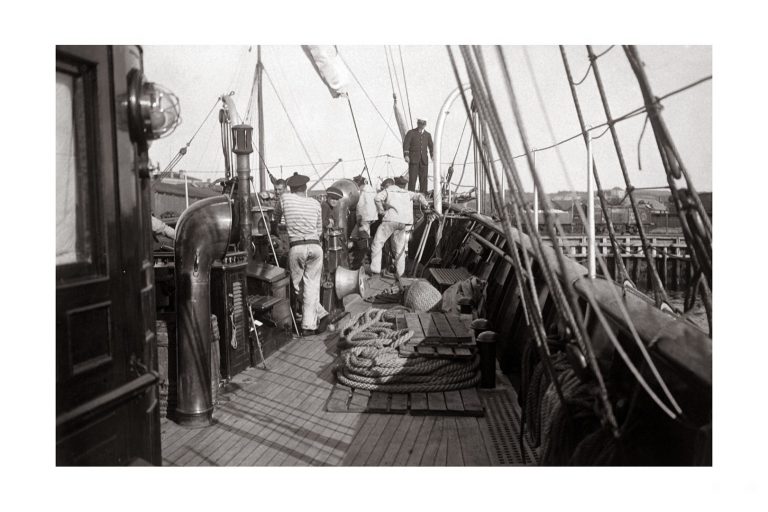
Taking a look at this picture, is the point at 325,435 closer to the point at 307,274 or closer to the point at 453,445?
the point at 453,445

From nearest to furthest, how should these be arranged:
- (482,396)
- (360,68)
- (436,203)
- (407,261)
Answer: (482,396) → (360,68) → (436,203) → (407,261)

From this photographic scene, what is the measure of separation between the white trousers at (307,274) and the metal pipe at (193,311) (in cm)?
186

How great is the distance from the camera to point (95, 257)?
195cm

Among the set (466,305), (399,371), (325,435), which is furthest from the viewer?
(466,305)

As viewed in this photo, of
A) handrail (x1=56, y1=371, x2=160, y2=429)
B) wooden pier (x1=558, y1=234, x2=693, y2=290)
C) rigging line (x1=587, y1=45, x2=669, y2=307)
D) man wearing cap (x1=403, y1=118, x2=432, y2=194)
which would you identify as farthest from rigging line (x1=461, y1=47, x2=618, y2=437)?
wooden pier (x1=558, y1=234, x2=693, y2=290)

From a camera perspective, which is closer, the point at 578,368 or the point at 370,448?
the point at 578,368

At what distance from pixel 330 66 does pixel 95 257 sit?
2.72 metres

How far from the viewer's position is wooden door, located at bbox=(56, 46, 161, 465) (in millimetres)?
1871

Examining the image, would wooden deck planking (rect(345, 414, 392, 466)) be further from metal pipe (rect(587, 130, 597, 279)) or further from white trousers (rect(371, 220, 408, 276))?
white trousers (rect(371, 220, 408, 276))

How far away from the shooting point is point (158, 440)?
2422 mm

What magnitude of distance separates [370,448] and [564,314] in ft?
4.40

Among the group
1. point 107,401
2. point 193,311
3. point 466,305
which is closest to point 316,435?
point 193,311

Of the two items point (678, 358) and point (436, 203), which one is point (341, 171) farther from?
point (678, 358)

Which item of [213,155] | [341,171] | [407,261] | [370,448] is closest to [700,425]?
[370,448]
